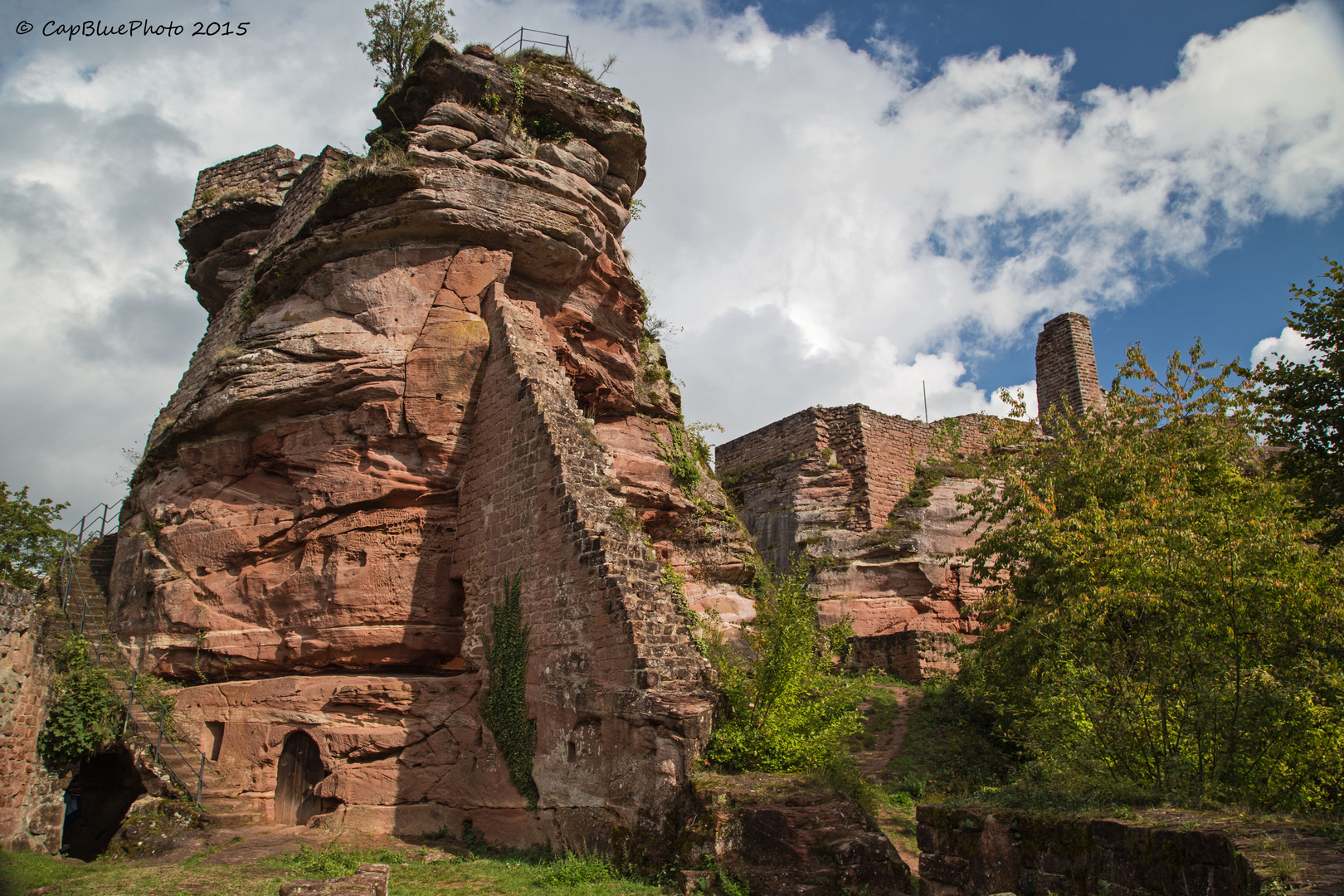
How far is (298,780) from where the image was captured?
1018 cm

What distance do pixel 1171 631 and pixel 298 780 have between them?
992cm

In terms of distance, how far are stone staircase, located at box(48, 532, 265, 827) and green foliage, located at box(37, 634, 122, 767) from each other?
0.19 m

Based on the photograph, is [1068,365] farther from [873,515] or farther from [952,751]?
[952,751]

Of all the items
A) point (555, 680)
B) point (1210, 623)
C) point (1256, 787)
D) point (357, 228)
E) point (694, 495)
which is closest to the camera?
point (1256, 787)

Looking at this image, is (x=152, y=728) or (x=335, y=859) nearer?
(x=335, y=859)

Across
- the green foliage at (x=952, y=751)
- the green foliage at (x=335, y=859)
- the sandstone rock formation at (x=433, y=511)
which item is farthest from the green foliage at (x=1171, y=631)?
the green foliage at (x=335, y=859)

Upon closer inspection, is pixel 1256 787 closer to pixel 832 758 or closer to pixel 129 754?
pixel 832 758

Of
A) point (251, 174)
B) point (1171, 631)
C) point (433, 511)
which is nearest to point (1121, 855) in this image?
point (1171, 631)

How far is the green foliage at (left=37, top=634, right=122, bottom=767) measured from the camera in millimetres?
10406

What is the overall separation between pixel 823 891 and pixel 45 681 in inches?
393

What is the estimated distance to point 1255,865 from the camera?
13.3ft

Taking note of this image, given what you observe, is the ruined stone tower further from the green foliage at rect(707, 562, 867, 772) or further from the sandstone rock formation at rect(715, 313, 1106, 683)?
the green foliage at rect(707, 562, 867, 772)

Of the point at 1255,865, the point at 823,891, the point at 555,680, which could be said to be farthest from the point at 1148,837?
the point at 555,680

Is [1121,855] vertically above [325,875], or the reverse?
[1121,855]
